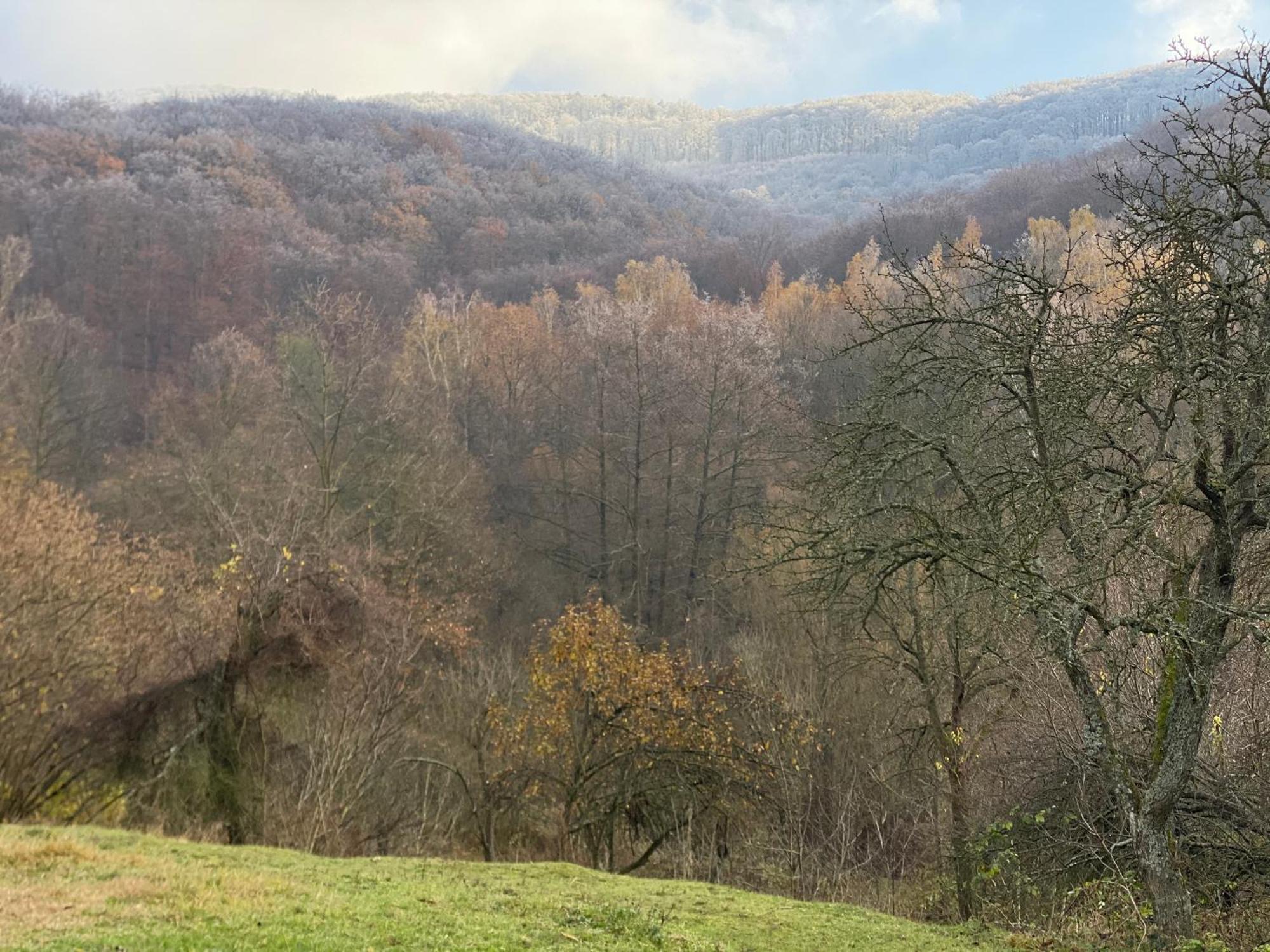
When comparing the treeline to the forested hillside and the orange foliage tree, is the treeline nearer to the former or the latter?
the forested hillside

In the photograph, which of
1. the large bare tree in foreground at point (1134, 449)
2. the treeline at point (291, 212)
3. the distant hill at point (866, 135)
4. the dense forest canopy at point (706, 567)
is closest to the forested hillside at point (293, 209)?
the treeline at point (291, 212)

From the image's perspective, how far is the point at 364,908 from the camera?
8.52 metres

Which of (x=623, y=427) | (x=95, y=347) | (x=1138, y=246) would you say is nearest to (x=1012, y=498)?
(x=1138, y=246)

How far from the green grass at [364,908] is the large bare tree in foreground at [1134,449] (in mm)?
3060

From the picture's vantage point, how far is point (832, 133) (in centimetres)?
17400

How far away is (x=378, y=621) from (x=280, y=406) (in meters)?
14.8

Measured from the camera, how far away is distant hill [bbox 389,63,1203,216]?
122 metres

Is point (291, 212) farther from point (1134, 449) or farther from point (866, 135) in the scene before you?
point (866, 135)

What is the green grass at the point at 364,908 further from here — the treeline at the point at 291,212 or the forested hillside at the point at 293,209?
the forested hillside at the point at 293,209

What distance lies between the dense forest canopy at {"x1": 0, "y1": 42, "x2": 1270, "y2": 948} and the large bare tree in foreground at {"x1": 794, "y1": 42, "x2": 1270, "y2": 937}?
2.6 inches

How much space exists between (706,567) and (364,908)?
1019 inches

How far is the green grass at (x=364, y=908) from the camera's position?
7195 millimetres

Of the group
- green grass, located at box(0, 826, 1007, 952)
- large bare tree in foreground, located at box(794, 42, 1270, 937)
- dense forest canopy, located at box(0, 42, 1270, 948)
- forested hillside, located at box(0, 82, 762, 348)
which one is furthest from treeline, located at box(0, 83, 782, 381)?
large bare tree in foreground, located at box(794, 42, 1270, 937)

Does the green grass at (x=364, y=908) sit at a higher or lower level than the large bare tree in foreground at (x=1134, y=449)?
lower
